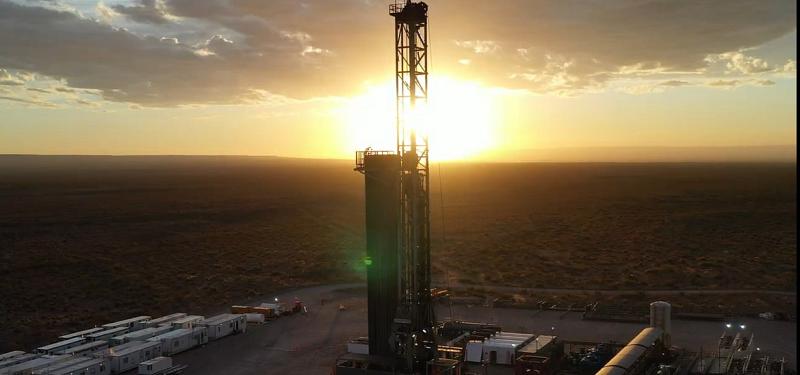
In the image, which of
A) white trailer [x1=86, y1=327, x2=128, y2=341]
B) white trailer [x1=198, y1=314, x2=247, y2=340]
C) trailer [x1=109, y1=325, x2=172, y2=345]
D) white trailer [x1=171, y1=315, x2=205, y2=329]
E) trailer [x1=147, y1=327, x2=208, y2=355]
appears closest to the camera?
trailer [x1=147, y1=327, x2=208, y2=355]

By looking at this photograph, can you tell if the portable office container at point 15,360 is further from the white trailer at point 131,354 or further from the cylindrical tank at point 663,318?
the cylindrical tank at point 663,318

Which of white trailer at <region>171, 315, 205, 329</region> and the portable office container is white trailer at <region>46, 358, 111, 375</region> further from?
white trailer at <region>171, 315, 205, 329</region>

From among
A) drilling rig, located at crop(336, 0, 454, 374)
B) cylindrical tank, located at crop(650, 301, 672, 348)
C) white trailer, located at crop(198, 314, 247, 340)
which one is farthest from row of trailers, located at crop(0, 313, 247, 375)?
cylindrical tank, located at crop(650, 301, 672, 348)

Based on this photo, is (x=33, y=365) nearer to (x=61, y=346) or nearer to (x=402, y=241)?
(x=61, y=346)

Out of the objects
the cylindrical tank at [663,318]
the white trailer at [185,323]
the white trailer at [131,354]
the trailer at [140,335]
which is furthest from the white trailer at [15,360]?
the cylindrical tank at [663,318]

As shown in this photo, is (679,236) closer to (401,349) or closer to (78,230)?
(401,349)

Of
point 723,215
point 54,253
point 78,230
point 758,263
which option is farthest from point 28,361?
point 723,215
